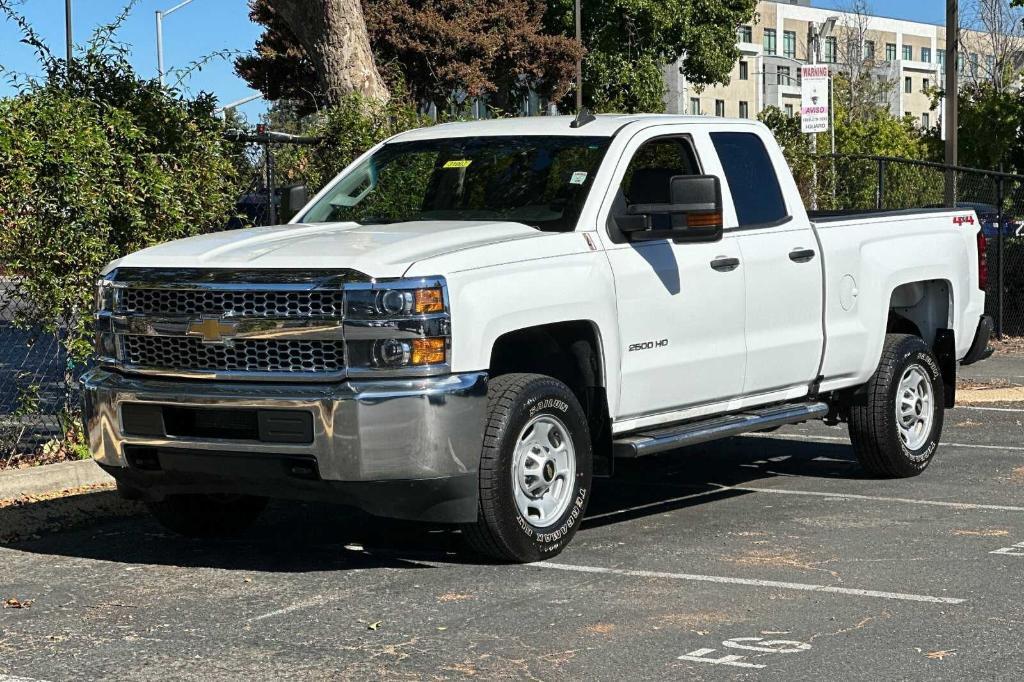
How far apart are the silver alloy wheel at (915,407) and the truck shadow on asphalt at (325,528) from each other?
40 cm

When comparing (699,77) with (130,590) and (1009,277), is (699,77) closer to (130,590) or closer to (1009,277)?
(1009,277)

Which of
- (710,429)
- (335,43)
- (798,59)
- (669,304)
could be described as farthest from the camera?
(798,59)

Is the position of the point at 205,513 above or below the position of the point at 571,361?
below

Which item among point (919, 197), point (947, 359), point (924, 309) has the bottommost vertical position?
point (947, 359)

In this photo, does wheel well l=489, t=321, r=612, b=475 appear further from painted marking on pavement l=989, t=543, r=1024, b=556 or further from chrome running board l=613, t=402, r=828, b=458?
painted marking on pavement l=989, t=543, r=1024, b=556

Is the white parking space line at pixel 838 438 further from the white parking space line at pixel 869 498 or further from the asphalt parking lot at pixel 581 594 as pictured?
the white parking space line at pixel 869 498

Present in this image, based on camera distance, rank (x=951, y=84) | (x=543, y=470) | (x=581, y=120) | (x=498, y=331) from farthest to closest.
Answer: (x=951, y=84) → (x=581, y=120) → (x=543, y=470) → (x=498, y=331)

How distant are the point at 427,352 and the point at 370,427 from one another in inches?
15.4

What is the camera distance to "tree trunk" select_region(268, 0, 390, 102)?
51.5 feet

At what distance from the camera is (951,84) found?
20.0 meters

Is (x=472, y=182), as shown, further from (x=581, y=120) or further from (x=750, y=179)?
(x=750, y=179)

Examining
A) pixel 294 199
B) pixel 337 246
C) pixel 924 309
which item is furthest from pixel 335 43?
pixel 337 246

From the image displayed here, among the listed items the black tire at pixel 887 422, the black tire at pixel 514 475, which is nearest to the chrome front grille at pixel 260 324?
the black tire at pixel 514 475

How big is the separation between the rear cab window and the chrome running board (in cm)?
101
